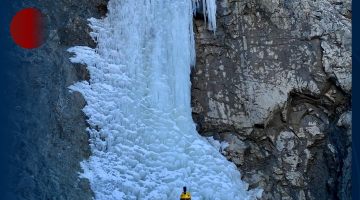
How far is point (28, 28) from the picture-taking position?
8.70 metres

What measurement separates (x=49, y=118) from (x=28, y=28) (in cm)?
208

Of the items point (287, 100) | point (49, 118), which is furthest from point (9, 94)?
point (287, 100)

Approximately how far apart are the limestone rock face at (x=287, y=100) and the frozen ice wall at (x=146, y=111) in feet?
2.46

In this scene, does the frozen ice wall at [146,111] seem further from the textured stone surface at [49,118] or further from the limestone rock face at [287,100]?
the limestone rock face at [287,100]

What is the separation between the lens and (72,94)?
8.27m

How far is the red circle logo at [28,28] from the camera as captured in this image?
8.46 m

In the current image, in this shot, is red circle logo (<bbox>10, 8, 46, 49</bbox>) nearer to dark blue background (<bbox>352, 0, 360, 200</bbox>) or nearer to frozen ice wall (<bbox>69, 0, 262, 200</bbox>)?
frozen ice wall (<bbox>69, 0, 262, 200</bbox>)

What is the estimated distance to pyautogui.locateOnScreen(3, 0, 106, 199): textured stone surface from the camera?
748 cm

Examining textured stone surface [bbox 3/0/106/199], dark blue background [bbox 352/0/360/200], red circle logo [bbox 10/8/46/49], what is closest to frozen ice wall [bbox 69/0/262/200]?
textured stone surface [bbox 3/0/106/199]

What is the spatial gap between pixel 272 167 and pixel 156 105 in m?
3.12

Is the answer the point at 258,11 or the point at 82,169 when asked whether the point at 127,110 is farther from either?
the point at 258,11

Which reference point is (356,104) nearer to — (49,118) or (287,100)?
(287,100)

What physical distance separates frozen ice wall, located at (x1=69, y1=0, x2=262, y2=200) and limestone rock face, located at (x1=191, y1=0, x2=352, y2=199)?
0.75 metres

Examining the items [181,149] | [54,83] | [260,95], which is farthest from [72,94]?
[260,95]
